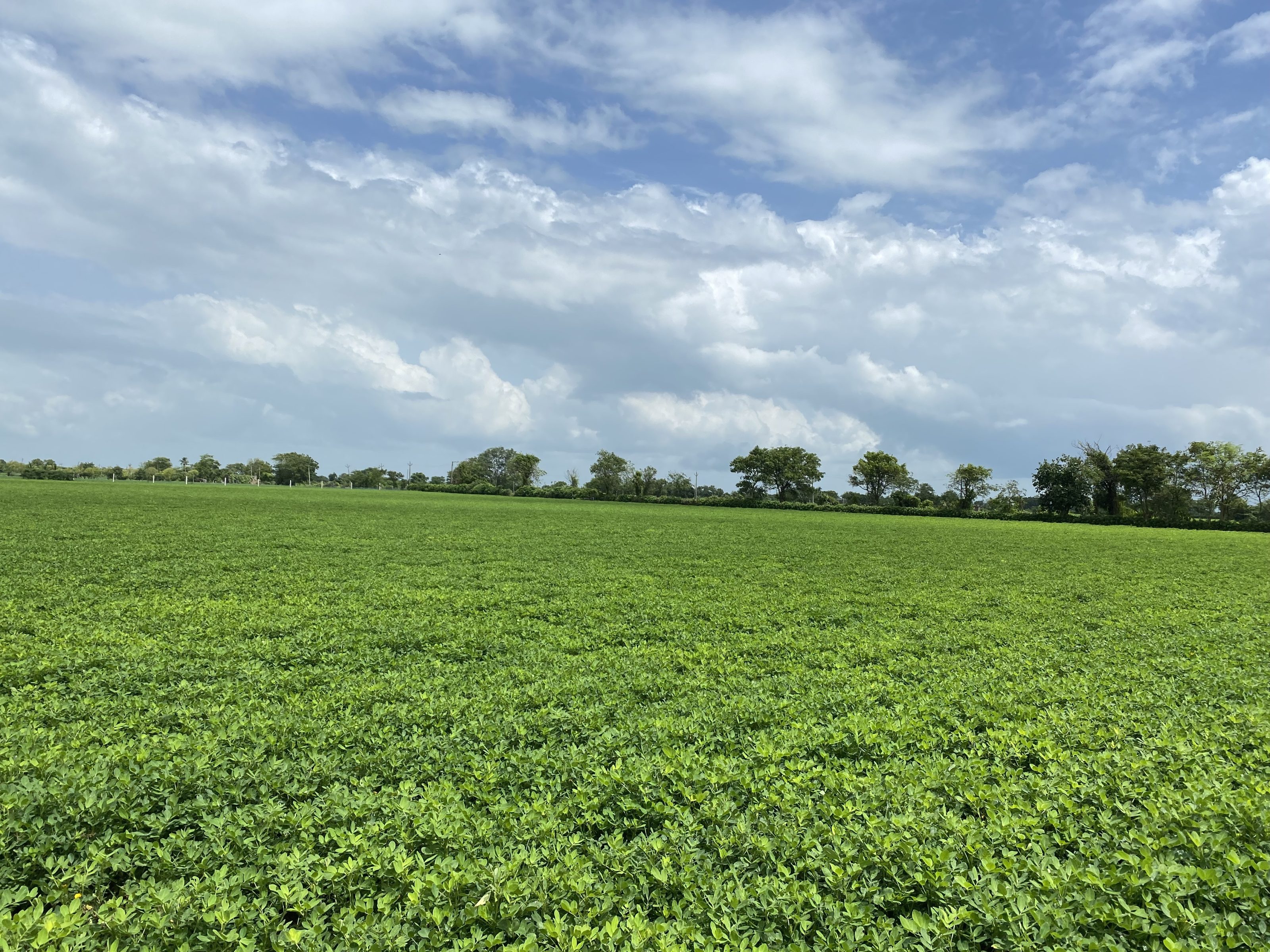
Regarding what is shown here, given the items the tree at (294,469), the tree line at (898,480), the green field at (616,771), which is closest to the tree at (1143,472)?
the tree line at (898,480)

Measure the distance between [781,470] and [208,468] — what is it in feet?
500

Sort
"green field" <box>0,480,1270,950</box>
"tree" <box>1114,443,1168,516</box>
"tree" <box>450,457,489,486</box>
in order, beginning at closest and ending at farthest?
"green field" <box>0,480,1270,950</box>, "tree" <box>1114,443,1168,516</box>, "tree" <box>450,457,489,486</box>

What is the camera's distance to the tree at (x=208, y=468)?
166500 millimetres

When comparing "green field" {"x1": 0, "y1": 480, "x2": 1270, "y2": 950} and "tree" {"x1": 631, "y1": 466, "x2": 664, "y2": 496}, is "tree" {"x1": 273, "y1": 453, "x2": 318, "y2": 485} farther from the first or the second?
"green field" {"x1": 0, "y1": 480, "x2": 1270, "y2": 950}

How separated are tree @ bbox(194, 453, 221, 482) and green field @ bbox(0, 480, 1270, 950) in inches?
7215

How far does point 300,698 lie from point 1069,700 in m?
10.1

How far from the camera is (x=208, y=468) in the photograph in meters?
168

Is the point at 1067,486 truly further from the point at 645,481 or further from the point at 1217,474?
the point at 645,481

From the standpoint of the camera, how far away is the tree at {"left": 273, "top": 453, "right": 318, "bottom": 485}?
178m

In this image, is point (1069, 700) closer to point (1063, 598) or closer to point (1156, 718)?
point (1156, 718)

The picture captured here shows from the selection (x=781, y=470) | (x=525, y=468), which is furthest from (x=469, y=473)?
(x=781, y=470)

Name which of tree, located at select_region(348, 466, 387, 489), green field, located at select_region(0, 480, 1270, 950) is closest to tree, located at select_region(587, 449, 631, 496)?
tree, located at select_region(348, 466, 387, 489)

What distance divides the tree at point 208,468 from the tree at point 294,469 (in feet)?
45.5

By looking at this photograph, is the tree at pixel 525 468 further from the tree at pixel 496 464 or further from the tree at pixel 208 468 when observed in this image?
the tree at pixel 208 468
